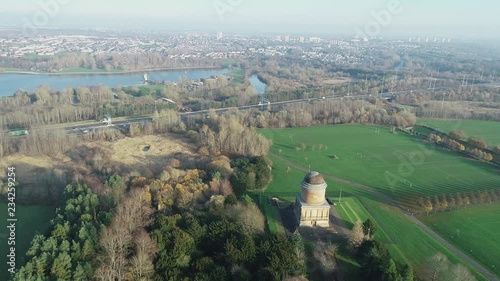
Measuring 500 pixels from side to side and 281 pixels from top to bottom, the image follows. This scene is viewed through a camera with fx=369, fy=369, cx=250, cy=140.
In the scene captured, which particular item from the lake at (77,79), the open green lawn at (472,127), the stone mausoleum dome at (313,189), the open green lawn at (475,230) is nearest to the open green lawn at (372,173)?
the open green lawn at (475,230)

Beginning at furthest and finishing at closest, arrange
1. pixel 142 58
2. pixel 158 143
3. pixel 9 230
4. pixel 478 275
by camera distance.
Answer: pixel 142 58 < pixel 158 143 < pixel 9 230 < pixel 478 275

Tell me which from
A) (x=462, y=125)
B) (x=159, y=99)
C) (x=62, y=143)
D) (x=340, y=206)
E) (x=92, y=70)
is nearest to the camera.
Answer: (x=340, y=206)

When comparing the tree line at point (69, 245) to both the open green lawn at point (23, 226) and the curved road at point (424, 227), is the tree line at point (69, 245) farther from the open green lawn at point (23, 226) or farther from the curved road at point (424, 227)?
the curved road at point (424, 227)

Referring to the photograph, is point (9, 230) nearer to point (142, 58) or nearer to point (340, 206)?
point (340, 206)

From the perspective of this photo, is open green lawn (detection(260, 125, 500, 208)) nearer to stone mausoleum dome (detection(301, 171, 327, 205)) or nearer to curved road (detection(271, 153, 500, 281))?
curved road (detection(271, 153, 500, 281))

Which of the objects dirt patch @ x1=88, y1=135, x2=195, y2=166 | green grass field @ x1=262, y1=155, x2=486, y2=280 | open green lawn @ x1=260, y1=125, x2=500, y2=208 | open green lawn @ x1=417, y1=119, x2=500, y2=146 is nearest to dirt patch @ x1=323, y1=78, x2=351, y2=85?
open green lawn @ x1=417, y1=119, x2=500, y2=146

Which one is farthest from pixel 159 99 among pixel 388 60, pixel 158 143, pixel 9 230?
pixel 388 60
